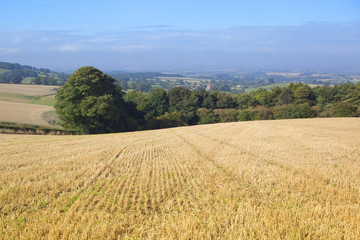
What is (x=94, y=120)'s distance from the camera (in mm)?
46500

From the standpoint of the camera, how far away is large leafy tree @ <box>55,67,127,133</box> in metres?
43.6

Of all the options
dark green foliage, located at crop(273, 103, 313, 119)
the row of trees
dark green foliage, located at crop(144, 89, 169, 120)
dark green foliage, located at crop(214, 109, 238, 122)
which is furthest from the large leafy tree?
dark green foliage, located at crop(273, 103, 313, 119)

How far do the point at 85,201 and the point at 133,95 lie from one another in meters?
75.9

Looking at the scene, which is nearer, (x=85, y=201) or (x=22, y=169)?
(x=85, y=201)

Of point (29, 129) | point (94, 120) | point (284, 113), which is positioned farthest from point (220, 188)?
point (284, 113)

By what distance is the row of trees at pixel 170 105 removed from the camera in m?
45.2

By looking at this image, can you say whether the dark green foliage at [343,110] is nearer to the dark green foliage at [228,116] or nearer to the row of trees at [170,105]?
the row of trees at [170,105]

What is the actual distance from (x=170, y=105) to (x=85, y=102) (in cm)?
3928

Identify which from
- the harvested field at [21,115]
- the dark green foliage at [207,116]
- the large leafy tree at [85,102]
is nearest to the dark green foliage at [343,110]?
the dark green foliage at [207,116]

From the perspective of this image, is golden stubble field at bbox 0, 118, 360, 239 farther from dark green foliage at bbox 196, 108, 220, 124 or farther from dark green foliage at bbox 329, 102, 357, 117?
dark green foliage at bbox 196, 108, 220, 124

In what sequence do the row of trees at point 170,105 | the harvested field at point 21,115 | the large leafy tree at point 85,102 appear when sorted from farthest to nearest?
the harvested field at point 21,115
the row of trees at point 170,105
the large leafy tree at point 85,102

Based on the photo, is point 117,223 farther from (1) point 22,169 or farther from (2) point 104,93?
(2) point 104,93

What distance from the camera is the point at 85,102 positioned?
44219 millimetres

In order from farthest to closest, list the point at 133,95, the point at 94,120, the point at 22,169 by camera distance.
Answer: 1. the point at 133,95
2. the point at 94,120
3. the point at 22,169
